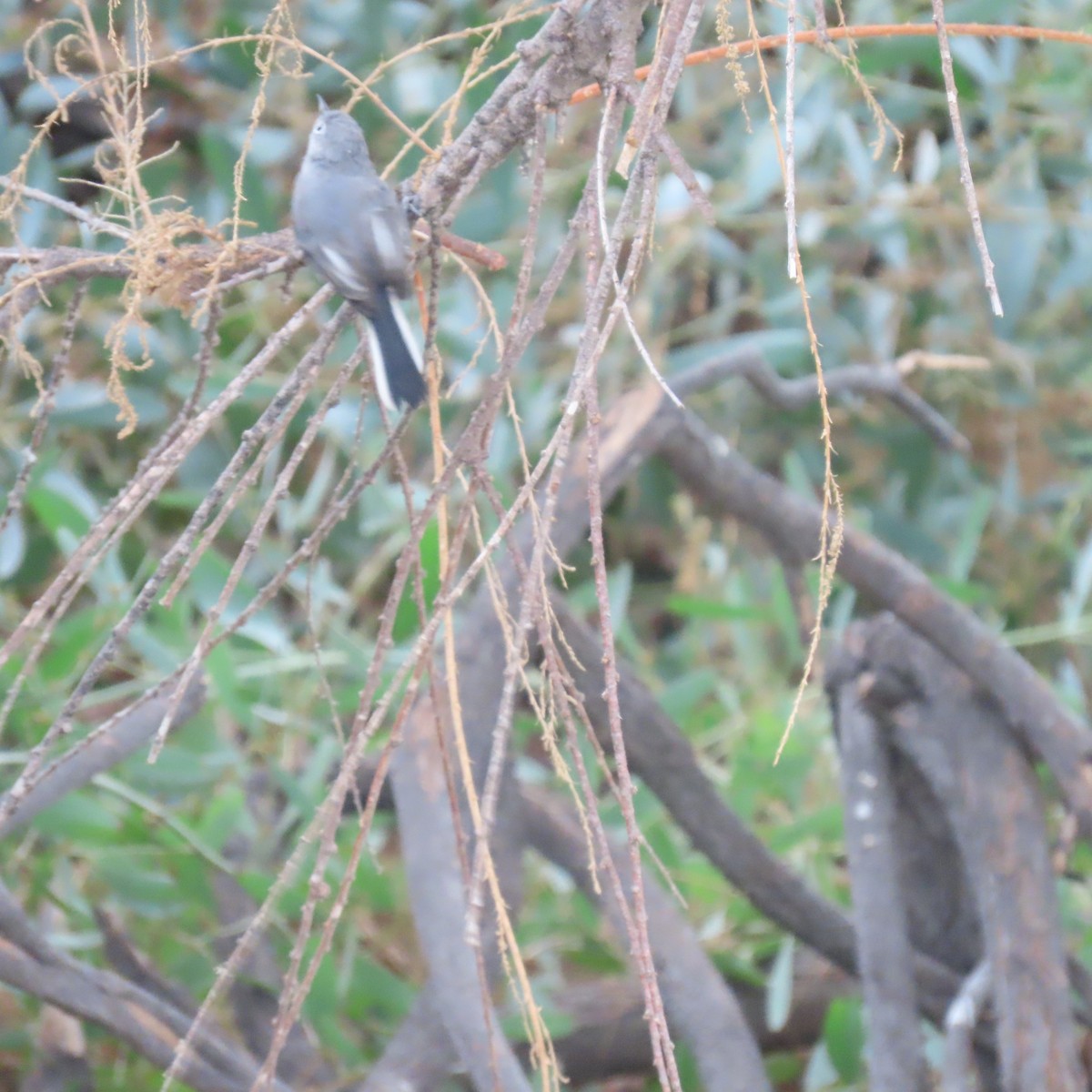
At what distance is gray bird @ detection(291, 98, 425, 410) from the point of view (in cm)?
64

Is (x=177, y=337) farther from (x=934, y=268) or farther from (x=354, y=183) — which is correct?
(x=354, y=183)

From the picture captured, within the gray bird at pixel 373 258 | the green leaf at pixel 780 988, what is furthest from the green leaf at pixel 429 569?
the green leaf at pixel 780 988

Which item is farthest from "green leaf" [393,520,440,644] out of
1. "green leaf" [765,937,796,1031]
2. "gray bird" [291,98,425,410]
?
"green leaf" [765,937,796,1031]

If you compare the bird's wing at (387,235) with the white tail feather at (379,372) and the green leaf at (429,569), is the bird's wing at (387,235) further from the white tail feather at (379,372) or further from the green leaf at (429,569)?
the green leaf at (429,569)

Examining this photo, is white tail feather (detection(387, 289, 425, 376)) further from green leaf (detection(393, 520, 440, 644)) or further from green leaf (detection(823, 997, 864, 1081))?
green leaf (detection(823, 997, 864, 1081))

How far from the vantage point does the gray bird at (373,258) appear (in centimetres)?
64

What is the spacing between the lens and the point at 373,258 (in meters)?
0.68

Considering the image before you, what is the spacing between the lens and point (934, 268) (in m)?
2.31

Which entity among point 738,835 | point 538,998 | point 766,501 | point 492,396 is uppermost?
point 492,396

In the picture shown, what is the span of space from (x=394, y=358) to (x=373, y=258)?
0.19 ft

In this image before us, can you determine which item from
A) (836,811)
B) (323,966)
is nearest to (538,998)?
(323,966)

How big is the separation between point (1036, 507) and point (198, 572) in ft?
4.43

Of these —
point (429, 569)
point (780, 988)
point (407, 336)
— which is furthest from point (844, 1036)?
point (407, 336)

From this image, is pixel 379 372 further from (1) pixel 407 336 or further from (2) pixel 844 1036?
(2) pixel 844 1036
